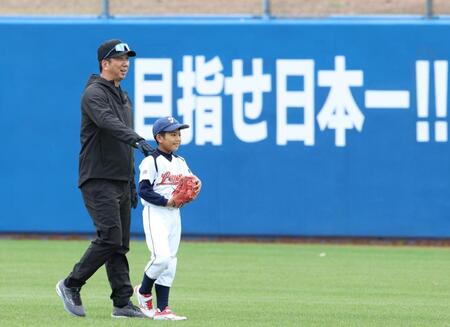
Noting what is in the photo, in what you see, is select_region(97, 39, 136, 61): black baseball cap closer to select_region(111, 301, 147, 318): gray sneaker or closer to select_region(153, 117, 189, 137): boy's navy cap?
select_region(153, 117, 189, 137): boy's navy cap

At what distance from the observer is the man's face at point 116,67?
914cm

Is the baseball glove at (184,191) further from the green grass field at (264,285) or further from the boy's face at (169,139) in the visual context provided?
the green grass field at (264,285)

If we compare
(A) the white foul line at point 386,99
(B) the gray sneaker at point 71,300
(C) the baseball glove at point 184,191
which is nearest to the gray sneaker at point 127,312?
(B) the gray sneaker at point 71,300

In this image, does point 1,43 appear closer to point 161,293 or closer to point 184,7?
point 184,7

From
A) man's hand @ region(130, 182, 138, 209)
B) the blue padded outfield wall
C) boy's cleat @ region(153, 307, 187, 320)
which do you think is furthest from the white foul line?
boy's cleat @ region(153, 307, 187, 320)

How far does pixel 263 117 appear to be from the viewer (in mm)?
16438

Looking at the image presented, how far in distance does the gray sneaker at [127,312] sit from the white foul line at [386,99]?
Answer: 25.9 feet

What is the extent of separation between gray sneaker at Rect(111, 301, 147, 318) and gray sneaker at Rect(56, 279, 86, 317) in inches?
9.1

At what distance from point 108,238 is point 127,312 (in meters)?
0.59

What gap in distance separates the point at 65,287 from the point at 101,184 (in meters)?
0.80

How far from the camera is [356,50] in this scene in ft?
53.5

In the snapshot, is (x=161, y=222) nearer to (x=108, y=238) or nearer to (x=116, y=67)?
(x=108, y=238)

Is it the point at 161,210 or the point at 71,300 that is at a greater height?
the point at 161,210

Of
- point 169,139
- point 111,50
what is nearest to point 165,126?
point 169,139
